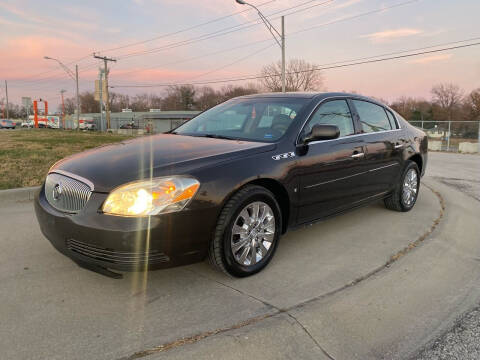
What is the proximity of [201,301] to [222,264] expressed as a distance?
0.32 m

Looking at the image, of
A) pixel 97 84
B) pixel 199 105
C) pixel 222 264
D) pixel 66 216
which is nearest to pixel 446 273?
pixel 222 264

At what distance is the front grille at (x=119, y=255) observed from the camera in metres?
2.46

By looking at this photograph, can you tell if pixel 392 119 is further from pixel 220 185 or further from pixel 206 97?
pixel 206 97

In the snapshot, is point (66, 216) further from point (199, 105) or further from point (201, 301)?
point (199, 105)

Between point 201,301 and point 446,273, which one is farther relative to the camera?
point 446,273

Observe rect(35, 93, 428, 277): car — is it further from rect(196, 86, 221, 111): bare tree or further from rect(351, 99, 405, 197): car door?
rect(196, 86, 221, 111): bare tree

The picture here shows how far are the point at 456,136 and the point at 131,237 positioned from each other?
771 inches

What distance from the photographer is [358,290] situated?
2.88 metres

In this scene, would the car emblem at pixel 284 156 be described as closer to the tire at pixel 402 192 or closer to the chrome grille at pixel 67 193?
the chrome grille at pixel 67 193

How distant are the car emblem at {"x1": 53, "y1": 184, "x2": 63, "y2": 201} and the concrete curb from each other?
9.37ft

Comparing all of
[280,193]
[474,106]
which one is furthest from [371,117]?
[474,106]

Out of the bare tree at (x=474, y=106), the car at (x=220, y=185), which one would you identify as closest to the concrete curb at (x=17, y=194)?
the car at (x=220, y=185)

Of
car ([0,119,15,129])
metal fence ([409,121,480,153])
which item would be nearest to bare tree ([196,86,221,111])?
car ([0,119,15,129])

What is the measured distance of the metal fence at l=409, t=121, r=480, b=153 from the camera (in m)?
17.3
